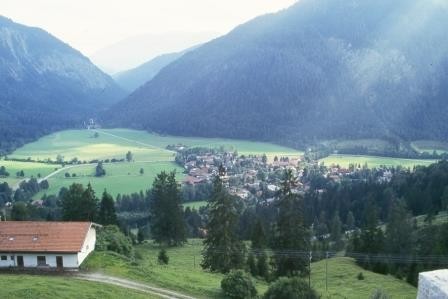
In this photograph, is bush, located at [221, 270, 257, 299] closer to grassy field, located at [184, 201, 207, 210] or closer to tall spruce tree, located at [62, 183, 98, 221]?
tall spruce tree, located at [62, 183, 98, 221]

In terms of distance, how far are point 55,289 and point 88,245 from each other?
40.3ft

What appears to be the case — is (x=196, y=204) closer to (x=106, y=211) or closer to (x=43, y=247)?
(x=106, y=211)

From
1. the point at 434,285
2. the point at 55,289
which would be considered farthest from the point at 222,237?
the point at 434,285

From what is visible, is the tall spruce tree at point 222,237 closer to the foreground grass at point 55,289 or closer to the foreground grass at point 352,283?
the foreground grass at point 352,283

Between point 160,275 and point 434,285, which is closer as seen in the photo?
point 434,285

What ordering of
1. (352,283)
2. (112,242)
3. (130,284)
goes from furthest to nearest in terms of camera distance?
(352,283) < (112,242) < (130,284)

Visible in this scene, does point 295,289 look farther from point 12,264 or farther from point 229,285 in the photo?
point 12,264

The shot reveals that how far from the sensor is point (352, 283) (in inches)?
2458

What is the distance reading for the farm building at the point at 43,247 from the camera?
155 ft

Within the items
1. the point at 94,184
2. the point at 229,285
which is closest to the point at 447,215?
the point at 229,285

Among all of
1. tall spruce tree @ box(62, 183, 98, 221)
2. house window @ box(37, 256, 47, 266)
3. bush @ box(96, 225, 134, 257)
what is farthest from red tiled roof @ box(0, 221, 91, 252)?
tall spruce tree @ box(62, 183, 98, 221)

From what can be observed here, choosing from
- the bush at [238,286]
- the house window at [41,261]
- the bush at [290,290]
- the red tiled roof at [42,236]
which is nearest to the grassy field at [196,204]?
the red tiled roof at [42,236]

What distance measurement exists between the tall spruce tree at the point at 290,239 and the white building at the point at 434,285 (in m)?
43.2

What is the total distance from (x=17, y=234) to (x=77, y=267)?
7139 millimetres
